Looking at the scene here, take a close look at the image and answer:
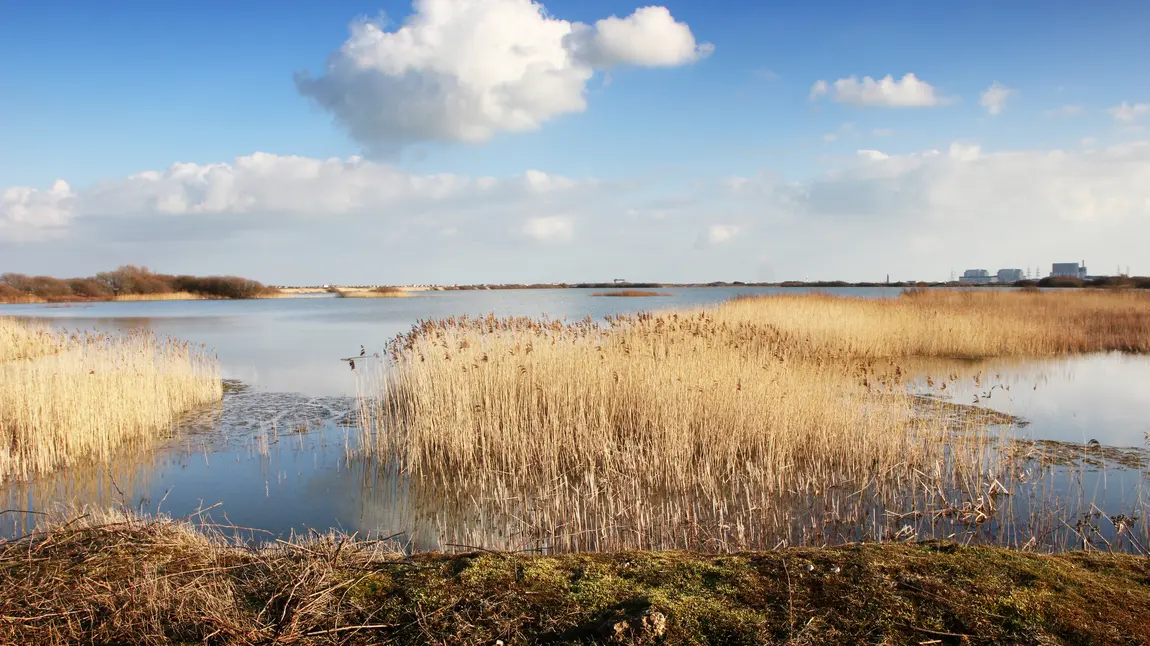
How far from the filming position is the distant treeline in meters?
53.8

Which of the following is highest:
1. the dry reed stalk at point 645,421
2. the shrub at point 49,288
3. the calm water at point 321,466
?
the shrub at point 49,288

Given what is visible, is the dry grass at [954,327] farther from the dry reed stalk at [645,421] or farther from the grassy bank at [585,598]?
the grassy bank at [585,598]

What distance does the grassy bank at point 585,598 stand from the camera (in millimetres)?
2250

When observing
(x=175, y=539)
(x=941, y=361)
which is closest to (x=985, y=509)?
(x=175, y=539)

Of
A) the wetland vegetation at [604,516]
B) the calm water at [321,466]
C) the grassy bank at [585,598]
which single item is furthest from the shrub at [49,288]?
the grassy bank at [585,598]

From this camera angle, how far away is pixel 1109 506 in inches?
221

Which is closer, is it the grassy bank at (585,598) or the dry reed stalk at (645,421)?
the grassy bank at (585,598)

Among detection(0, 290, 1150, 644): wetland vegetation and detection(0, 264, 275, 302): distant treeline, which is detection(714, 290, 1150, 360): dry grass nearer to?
detection(0, 290, 1150, 644): wetland vegetation

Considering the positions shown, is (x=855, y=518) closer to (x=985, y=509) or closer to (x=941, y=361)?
(x=985, y=509)

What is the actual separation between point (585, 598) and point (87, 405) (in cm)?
819

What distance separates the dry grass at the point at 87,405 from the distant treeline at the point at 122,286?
56891 mm

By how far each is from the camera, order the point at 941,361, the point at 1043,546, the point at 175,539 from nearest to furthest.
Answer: the point at 175,539 < the point at 1043,546 < the point at 941,361

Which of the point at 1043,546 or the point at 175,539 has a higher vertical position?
the point at 175,539

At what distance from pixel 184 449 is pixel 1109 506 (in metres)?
10.1
